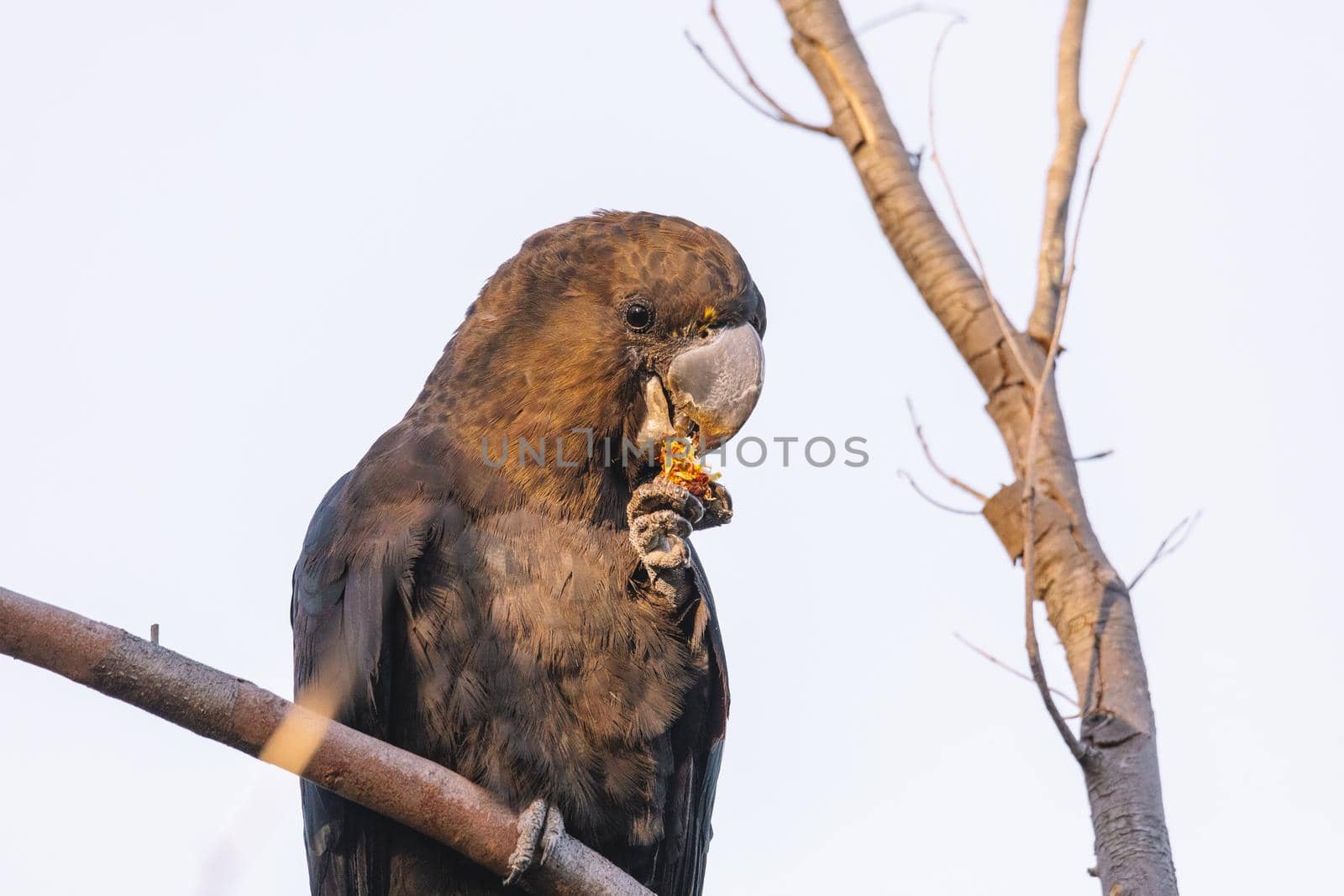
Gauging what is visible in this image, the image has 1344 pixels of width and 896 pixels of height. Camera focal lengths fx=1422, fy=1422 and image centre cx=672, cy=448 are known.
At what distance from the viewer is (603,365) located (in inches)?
184

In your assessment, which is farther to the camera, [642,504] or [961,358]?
[961,358]

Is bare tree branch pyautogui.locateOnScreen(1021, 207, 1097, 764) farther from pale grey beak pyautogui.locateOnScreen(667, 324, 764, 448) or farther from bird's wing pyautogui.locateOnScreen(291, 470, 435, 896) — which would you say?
bird's wing pyautogui.locateOnScreen(291, 470, 435, 896)

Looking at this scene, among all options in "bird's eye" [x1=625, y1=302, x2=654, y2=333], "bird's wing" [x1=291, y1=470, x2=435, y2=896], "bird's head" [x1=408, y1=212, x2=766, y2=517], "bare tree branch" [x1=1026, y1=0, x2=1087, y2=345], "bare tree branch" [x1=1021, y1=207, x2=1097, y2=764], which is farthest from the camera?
"bare tree branch" [x1=1026, y1=0, x2=1087, y2=345]

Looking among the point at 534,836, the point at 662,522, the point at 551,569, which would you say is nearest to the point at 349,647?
the point at 551,569

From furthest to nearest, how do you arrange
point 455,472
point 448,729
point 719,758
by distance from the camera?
point 719,758, point 455,472, point 448,729

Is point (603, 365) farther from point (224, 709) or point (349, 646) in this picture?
point (224, 709)

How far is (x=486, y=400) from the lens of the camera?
4.73m

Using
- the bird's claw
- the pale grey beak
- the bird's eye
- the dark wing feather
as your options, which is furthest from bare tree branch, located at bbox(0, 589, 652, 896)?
the bird's eye

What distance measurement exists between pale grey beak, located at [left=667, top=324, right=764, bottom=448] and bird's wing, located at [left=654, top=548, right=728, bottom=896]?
0.45 metres

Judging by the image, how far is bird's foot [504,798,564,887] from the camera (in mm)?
3840

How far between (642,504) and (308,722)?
1.39m

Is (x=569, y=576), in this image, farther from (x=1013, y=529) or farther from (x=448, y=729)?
(x=1013, y=529)

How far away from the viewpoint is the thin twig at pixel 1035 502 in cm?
370

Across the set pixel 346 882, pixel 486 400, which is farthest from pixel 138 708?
pixel 486 400
